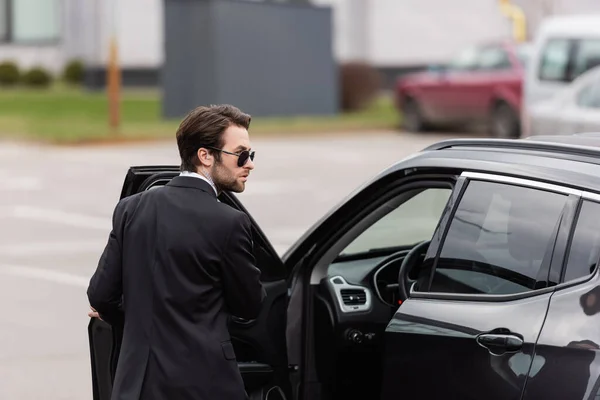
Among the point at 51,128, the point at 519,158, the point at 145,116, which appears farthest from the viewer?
the point at 145,116

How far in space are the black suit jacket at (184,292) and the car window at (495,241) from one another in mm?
627

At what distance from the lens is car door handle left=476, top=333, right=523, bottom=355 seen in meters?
3.55

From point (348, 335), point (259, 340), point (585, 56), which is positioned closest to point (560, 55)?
point (585, 56)

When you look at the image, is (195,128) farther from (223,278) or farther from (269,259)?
(269,259)

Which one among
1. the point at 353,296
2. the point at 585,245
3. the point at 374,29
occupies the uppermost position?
the point at 374,29

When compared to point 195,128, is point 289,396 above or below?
below

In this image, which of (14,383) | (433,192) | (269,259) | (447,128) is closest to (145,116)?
(447,128)

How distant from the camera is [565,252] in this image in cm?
356

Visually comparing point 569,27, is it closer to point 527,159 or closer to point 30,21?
point 527,159

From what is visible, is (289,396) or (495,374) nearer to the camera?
(495,374)

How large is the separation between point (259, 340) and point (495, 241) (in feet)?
3.03

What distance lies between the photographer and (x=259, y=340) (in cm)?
438

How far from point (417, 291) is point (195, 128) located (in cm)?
85

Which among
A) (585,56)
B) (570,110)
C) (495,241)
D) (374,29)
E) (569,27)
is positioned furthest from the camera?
(374,29)
